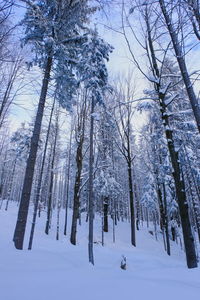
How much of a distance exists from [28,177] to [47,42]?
531 centimetres

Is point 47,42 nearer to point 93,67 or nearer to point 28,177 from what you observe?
point 93,67

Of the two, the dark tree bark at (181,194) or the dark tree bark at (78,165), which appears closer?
the dark tree bark at (181,194)

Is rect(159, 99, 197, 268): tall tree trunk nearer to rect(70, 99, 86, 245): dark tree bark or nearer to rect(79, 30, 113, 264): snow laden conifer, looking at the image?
rect(79, 30, 113, 264): snow laden conifer

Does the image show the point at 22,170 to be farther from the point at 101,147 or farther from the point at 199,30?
the point at 199,30

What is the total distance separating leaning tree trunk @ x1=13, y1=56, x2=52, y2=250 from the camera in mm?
5423

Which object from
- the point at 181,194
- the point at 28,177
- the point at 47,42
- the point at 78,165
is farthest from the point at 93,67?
the point at 181,194

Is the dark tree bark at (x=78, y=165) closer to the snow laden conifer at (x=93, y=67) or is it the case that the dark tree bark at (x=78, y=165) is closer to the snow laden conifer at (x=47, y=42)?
the snow laden conifer at (x=93, y=67)

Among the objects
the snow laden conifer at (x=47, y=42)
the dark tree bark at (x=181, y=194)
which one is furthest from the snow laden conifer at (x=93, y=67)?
the dark tree bark at (x=181, y=194)

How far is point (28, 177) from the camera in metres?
6.07

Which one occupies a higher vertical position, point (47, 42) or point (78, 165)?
point (47, 42)

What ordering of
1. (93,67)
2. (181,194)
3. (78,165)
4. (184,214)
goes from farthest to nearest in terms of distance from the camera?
1. (78,165)
2. (93,67)
3. (181,194)
4. (184,214)

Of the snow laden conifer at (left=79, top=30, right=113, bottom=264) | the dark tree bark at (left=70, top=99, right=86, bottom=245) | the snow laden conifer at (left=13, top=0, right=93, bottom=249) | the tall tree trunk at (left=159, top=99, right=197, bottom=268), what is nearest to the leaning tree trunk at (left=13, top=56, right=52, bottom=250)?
the snow laden conifer at (left=13, top=0, right=93, bottom=249)

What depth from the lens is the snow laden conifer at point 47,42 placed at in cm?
552

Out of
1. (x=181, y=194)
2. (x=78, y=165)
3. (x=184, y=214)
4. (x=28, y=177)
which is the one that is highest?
(x=78, y=165)
